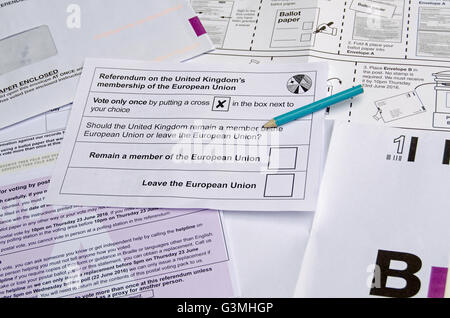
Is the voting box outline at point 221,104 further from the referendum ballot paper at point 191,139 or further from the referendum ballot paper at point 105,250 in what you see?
the referendum ballot paper at point 105,250

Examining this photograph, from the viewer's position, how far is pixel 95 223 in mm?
488

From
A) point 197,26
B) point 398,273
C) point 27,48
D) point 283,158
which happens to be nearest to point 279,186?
point 283,158

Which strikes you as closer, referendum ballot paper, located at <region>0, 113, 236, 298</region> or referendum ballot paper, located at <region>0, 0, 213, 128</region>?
referendum ballot paper, located at <region>0, 113, 236, 298</region>

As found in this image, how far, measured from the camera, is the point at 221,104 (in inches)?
21.8

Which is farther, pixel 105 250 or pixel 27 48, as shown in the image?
pixel 27 48

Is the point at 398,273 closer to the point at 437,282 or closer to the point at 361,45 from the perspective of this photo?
the point at 437,282

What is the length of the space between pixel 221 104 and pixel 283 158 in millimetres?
104

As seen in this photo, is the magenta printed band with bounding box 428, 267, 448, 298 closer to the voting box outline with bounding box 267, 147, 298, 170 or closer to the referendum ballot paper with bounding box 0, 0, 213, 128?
the voting box outline with bounding box 267, 147, 298, 170

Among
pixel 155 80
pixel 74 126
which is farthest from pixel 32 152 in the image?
pixel 155 80

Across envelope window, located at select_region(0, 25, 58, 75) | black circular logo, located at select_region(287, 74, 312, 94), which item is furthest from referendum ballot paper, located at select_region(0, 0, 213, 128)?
black circular logo, located at select_region(287, 74, 312, 94)

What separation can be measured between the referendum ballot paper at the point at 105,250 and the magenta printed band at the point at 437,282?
0.59ft

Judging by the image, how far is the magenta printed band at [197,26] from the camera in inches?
24.5

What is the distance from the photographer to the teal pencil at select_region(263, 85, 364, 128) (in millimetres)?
524
